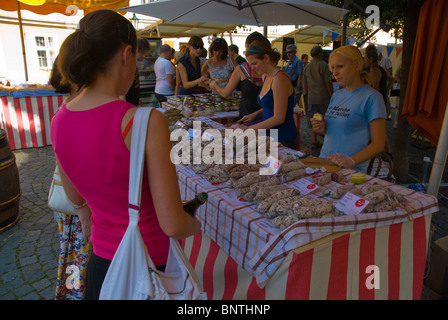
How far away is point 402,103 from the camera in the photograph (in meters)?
4.33

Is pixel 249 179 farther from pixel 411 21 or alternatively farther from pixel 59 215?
pixel 411 21

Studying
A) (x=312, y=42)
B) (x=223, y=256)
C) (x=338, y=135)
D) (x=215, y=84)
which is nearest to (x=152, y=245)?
(x=223, y=256)

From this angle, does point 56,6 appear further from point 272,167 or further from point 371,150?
point 371,150

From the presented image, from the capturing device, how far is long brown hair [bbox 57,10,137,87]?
1.04 m

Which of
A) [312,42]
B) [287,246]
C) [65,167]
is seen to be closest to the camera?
[65,167]

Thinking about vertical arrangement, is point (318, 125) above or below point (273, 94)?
below

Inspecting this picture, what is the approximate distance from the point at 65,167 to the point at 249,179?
4.01 ft

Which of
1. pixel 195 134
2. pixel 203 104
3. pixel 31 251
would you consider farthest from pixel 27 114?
pixel 195 134

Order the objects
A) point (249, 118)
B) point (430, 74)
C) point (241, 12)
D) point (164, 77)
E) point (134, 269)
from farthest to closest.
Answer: point (164, 77) → point (241, 12) → point (249, 118) → point (430, 74) → point (134, 269)

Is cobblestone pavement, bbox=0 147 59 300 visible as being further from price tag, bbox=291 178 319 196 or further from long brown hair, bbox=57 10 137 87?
long brown hair, bbox=57 10 137 87

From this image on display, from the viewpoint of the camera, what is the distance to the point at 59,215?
2.14 meters

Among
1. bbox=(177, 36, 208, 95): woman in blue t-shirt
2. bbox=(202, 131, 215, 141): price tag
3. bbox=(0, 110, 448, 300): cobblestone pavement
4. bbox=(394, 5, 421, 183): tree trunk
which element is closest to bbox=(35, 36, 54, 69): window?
bbox=(177, 36, 208, 95): woman in blue t-shirt

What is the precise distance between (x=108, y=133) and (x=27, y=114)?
6987mm

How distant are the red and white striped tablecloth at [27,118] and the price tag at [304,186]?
6514mm
